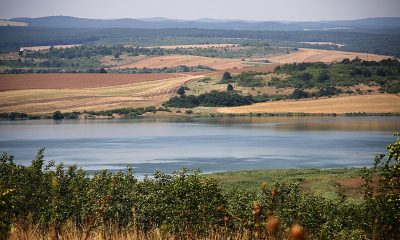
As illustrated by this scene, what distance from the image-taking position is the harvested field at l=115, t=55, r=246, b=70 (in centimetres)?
13500

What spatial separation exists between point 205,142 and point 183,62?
81.5 meters

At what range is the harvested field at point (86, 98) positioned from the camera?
93.1m

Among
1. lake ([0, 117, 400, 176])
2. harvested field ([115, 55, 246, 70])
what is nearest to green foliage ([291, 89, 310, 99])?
lake ([0, 117, 400, 176])

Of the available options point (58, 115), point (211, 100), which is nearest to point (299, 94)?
point (211, 100)

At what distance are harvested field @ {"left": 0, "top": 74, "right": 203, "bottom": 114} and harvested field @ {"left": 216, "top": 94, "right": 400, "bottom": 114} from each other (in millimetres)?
12438

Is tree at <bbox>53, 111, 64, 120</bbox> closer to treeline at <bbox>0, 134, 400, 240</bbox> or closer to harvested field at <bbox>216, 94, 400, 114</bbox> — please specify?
harvested field at <bbox>216, 94, 400, 114</bbox>

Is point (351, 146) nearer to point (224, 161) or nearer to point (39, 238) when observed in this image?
point (224, 161)

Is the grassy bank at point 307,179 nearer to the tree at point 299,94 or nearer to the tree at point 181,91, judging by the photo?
the tree at point 299,94

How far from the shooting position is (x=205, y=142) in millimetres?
61625

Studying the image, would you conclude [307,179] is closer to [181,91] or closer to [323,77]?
[181,91]

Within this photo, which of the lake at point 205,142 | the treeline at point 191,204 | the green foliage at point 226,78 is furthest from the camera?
the green foliage at point 226,78

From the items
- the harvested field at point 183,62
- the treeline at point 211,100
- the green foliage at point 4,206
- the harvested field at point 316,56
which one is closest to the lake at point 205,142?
the treeline at point 211,100

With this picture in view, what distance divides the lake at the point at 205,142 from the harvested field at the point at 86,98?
20.2ft

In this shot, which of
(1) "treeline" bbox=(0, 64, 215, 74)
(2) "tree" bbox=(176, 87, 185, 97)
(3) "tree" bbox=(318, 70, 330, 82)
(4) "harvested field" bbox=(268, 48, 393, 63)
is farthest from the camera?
(4) "harvested field" bbox=(268, 48, 393, 63)
